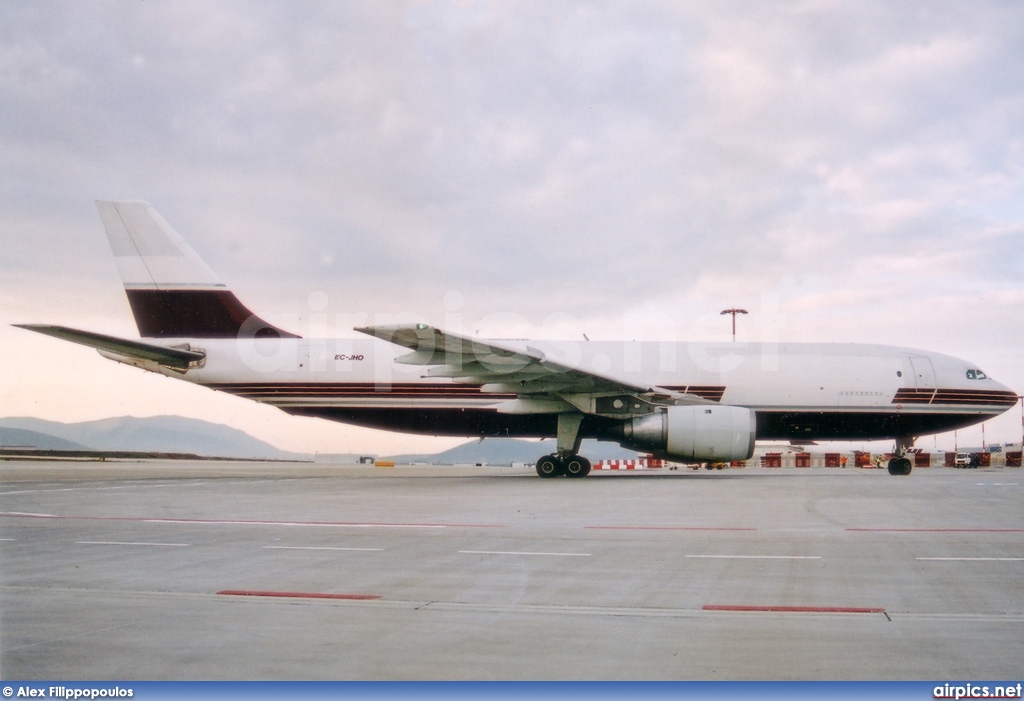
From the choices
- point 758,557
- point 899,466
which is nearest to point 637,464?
point 899,466

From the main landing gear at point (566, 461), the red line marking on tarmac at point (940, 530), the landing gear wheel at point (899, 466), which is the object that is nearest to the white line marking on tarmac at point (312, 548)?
the red line marking on tarmac at point (940, 530)

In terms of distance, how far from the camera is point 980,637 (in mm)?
4570

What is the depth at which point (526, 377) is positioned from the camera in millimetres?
20297

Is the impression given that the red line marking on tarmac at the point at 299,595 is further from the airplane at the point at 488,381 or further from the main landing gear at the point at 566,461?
the main landing gear at the point at 566,461

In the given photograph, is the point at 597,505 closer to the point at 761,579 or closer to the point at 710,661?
the point at 761,579

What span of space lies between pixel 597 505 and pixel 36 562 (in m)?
8.48

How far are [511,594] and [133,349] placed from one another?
62.6ft

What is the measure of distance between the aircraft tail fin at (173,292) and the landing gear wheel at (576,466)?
994 centimetres

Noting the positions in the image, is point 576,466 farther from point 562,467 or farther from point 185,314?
point 185,314

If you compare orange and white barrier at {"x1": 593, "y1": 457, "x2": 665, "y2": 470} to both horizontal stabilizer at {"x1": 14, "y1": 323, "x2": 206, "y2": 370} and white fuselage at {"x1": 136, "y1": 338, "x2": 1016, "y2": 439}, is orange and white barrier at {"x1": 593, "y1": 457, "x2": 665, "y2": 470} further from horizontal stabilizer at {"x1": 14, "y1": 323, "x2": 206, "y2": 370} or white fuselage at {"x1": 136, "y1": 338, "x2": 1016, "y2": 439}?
horizontal stabilizer at {"x1": 14, "y1": 323, "x2": 206, "y2": 370}

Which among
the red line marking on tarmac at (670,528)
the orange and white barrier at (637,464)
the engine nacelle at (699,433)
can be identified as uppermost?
the engine nacelle at (699,433)

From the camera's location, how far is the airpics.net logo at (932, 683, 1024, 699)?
10.7 feet

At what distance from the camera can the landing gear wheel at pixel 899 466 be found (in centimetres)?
2475

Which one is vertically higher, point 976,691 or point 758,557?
point 976,691
